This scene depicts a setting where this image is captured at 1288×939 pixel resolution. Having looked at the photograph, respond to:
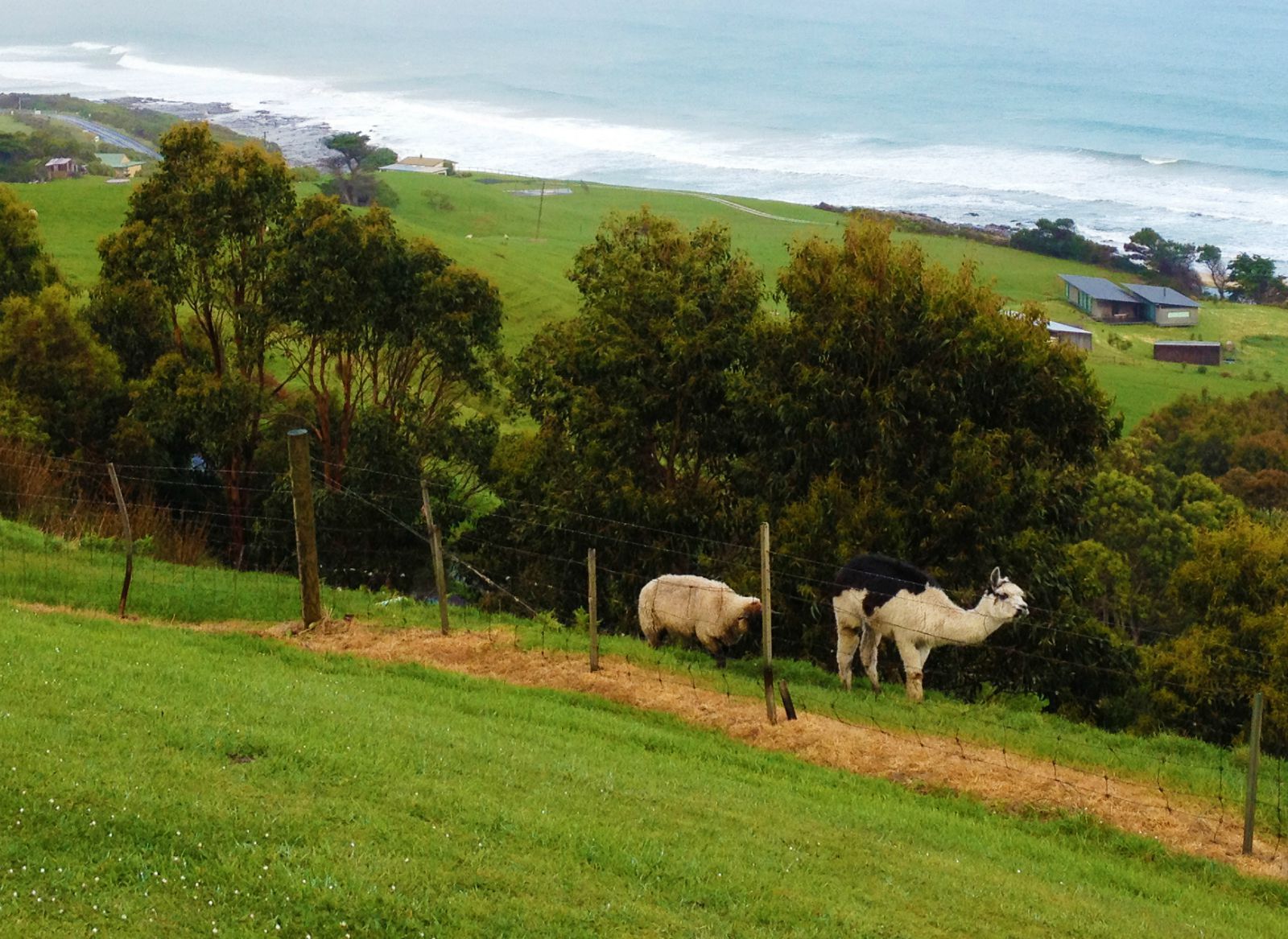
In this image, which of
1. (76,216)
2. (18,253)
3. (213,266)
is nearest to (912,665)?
(213,266)

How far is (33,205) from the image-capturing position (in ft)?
197

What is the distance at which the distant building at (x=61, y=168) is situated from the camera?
91.1m

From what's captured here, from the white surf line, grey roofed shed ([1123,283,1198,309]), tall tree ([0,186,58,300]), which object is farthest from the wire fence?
the white surf line

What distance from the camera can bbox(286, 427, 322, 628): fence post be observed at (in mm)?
16469

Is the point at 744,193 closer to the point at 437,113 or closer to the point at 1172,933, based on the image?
the point at 437,113

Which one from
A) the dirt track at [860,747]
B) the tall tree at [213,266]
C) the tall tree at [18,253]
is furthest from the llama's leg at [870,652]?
the tall tree at [18,253]

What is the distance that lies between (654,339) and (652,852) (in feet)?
53.8

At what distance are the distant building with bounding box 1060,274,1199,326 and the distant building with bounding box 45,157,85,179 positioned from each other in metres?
66.4

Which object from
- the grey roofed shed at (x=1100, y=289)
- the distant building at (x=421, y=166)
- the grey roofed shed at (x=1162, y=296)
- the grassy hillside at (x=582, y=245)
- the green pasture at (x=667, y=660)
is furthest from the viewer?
the distant building at (x=421, y=166)

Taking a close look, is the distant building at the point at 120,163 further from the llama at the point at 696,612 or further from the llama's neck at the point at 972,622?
the llama's neck at the point at 972,622

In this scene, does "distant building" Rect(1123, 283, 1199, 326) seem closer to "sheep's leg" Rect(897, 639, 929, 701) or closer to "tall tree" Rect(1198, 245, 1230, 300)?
"tall tree" Rect(1198, 245, 1230, 300)

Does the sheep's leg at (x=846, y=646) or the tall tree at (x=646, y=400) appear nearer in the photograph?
the sheep's leg at (x=846, y=646)

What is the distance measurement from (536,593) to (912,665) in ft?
36.2

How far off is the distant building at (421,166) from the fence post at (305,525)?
96255mm
